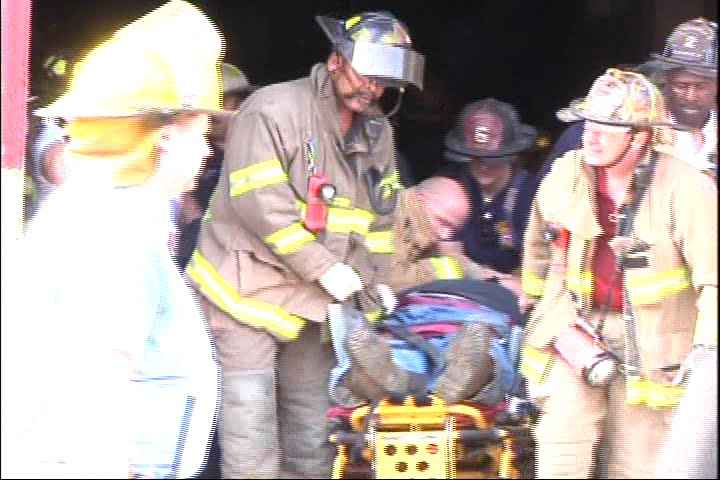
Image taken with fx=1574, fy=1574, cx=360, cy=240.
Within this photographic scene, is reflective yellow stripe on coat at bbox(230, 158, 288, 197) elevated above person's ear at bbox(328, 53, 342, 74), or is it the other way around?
person's ear at bbox(328, 53, 342, 74)

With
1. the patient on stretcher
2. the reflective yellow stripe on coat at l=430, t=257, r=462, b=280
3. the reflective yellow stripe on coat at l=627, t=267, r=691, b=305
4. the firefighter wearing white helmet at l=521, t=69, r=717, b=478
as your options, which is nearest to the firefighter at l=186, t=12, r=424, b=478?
the patient on stretcher

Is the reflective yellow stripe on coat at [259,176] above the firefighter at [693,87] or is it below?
below

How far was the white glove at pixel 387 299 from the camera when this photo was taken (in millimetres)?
5605

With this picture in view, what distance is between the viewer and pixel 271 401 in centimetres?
544

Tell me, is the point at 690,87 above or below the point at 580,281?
above

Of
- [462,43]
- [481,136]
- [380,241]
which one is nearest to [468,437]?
[380,241]

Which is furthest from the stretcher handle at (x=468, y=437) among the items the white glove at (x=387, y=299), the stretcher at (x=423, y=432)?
the white glove at (x=387, y=299)

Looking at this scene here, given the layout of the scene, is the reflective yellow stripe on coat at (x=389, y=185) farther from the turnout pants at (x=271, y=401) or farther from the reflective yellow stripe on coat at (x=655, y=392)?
the reflective yellow stripe on coat at (x=655, y=392)

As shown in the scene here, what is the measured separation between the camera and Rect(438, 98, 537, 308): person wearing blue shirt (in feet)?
20.2

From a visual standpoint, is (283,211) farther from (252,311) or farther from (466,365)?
(466,365)

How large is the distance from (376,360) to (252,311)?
51 cm

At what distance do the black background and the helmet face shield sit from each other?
4.78 feet

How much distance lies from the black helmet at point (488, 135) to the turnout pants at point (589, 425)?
51.5 inches

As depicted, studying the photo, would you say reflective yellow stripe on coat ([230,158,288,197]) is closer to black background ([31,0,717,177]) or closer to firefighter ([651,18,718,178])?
firefighter ([651,18,718,178])
